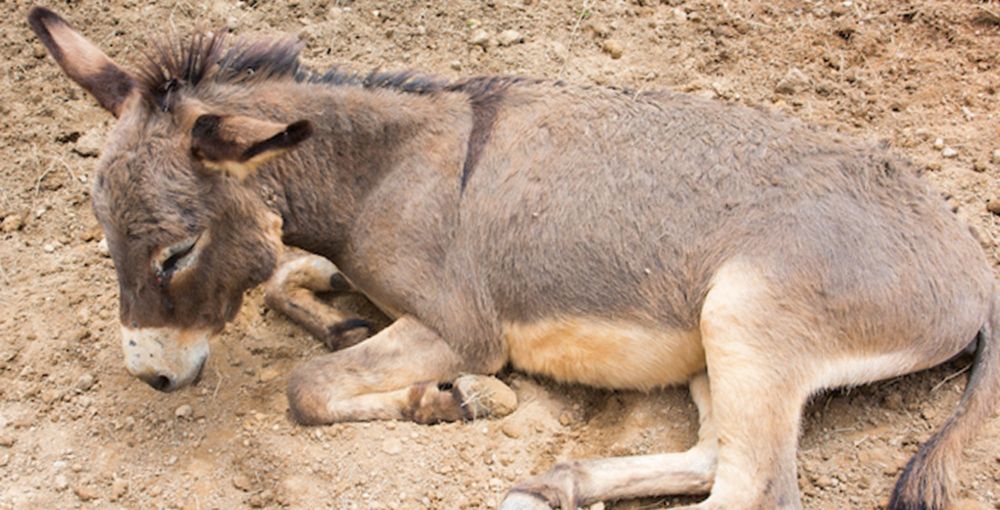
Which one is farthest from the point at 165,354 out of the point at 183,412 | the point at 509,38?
the point at 509,38

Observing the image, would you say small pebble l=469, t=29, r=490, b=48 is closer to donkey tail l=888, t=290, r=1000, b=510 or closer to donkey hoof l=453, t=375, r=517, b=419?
donkey hoof l=453, t=375, r=517, b=419

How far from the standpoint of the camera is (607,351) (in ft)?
14.7

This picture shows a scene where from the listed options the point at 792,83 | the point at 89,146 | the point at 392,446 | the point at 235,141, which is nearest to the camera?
the point at 235,141

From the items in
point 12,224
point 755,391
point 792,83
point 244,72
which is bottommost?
point 12,224

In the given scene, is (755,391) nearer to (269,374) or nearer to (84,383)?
(269,374)

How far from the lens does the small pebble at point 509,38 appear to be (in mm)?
6402

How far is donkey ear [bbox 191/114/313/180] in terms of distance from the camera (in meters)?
3.79

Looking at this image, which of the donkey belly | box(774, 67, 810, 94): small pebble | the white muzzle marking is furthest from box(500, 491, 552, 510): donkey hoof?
box(774, 67, 810, 94): small pebble

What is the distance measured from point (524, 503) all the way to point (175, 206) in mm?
1972

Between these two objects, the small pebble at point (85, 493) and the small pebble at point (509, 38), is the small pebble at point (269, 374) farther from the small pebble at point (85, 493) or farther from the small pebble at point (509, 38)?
the small pebble at point (509, 38)

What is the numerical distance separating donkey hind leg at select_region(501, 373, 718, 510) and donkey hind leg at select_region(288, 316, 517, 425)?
0.57 metres

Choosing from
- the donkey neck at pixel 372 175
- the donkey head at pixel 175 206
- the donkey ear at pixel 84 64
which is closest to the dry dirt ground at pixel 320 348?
the donkey head at pixel 175 206

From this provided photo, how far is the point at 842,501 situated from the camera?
13.4 feet

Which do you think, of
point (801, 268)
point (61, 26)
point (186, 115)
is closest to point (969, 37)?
point (801, 268)
